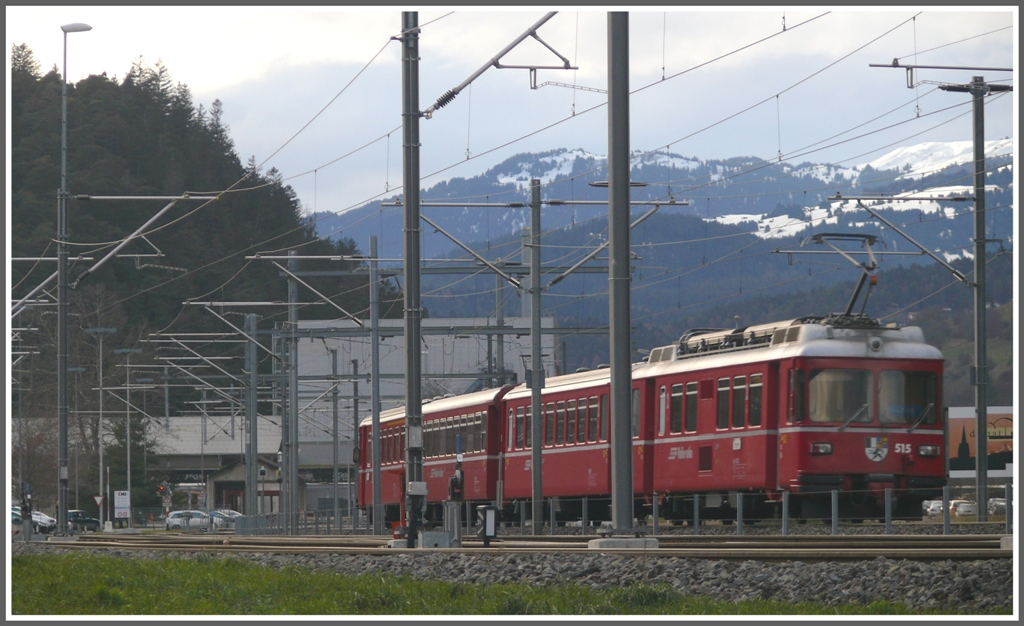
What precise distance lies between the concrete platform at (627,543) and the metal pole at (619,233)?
58 cm

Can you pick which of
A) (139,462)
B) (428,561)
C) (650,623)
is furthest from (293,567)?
(139,462)

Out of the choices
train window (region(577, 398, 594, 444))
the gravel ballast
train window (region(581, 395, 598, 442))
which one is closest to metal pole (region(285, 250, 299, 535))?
train window (region(577, 398, 594, 444))

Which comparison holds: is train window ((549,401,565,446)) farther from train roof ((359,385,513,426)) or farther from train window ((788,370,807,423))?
train window ((788,370,807,423))

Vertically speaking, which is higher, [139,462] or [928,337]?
[928,337]

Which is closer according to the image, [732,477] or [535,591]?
[535,591]

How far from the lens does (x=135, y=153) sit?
11975cm

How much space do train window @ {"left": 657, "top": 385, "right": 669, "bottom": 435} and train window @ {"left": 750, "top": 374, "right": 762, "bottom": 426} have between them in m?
2.65

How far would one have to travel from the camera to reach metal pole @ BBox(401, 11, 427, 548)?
2186 centimetres

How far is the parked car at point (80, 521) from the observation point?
64275 millimetres

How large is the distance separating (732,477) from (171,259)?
87.9m

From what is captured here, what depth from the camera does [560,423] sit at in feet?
107

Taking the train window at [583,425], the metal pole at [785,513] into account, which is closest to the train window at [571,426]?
the train window at [583,425]

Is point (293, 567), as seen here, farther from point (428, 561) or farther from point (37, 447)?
point (37, 447)

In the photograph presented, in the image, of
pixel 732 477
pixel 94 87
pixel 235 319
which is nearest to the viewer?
pixel 732 477
